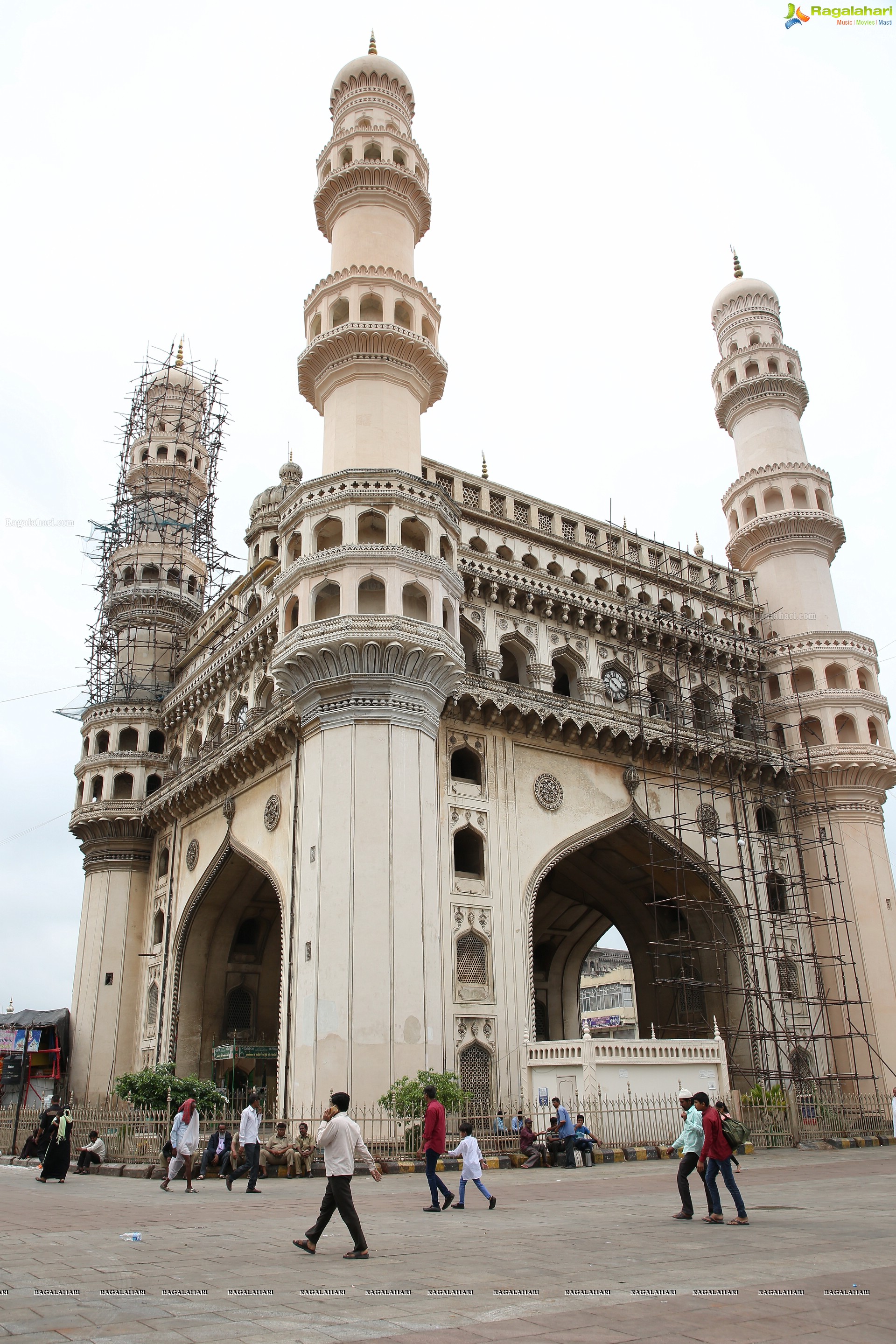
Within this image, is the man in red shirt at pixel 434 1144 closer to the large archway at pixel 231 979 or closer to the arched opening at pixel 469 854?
the arched opening at pixel 469 854

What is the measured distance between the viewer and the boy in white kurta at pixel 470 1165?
12.1 m

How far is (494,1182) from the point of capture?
52.5ft

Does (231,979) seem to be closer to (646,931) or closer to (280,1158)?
(646,931)

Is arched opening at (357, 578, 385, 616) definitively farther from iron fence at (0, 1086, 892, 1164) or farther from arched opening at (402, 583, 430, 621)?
iron fence at (0, 1086, 892, 1164)

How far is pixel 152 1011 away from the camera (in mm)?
32156

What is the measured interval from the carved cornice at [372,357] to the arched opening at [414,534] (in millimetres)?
4618

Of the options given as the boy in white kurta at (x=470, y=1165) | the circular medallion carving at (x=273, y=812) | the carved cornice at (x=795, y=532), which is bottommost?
the boy in white kurta at (x=470, y=1165)

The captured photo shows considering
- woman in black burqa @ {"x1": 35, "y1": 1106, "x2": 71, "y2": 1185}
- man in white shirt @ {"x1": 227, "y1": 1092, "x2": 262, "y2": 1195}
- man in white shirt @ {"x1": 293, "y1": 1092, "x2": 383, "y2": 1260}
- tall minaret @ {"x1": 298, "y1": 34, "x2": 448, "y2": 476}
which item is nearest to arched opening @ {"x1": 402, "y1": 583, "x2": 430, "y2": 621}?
tall minaret @ {"x1": 298, "y1": 34, "x2": 448, "y2": 476}

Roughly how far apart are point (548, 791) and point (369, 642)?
672cm

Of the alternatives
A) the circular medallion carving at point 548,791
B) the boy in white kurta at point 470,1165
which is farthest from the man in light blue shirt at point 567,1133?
the circular medallion carving at point 548,791

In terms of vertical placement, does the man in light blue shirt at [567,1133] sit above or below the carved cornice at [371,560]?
below

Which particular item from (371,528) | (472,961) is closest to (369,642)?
(371,528)

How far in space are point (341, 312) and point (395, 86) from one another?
373 inches

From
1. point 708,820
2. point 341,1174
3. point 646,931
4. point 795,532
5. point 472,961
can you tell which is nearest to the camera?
point 341,1174
